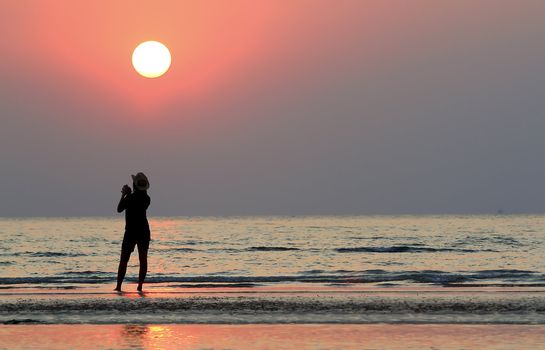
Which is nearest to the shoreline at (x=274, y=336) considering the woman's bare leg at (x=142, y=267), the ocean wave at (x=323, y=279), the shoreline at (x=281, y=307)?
the shoreline at (x=281, y=307)

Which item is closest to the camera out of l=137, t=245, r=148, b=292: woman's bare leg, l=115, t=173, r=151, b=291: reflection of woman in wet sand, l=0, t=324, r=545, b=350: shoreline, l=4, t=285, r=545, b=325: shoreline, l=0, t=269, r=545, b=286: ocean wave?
l=0, t=324, r=545, b=350: shoreline

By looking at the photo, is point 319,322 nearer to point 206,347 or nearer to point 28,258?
point 206,347

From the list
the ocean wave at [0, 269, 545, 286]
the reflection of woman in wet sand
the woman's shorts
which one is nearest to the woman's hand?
the reflection of woman in wet sand

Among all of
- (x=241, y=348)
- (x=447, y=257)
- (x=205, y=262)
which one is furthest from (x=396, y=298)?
(x=447, y=257)

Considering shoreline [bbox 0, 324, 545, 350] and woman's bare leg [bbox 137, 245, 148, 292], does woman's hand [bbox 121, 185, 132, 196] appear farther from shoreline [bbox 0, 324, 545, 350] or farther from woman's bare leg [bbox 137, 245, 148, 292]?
shoreline [bbox 0, 324, 545, 350]

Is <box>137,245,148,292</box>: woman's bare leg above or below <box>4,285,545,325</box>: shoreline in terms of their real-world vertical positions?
above

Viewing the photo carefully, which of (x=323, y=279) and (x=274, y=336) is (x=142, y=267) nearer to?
(x=274, y=336)

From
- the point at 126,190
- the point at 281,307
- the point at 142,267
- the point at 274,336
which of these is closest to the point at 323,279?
the point at 142,267

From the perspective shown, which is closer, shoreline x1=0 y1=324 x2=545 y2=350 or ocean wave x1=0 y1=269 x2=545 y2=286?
shoreline x1=0 y1=324 x2=545 y2=350

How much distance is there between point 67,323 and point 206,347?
3191 millimetres

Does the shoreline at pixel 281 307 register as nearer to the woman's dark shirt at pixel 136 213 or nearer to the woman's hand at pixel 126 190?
the woman's dark shirt at pixel 136 213

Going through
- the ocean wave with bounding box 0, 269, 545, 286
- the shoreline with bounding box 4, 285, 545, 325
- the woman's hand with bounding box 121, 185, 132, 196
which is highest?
the woman's hand with bounding box 121, 185, 132, 196

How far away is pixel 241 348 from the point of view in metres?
9.55

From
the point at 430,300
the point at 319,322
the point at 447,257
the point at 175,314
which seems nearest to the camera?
the point at 319,322
